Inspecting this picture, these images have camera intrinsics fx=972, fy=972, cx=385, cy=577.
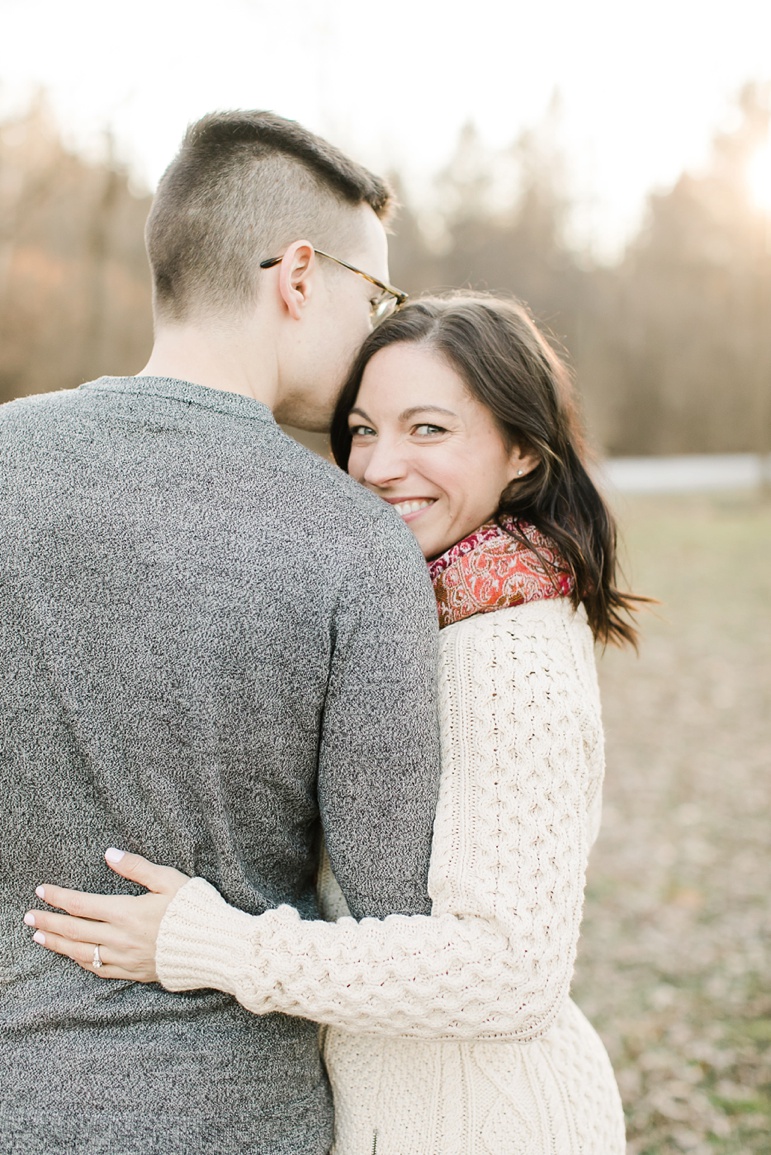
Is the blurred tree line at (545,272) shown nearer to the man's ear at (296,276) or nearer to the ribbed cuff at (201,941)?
the man's ear at (296,276)

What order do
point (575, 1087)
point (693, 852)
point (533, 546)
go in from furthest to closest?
point (693, 852), point (533, 546), point (575, 1087)

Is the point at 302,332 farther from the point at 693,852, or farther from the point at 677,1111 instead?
the point at 693,852

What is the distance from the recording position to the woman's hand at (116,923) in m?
1.47

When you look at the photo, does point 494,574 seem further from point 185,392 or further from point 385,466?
point 185,392

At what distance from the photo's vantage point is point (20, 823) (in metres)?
1.49

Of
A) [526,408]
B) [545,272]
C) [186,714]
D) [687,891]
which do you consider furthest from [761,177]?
[186,714]

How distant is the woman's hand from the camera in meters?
1.47

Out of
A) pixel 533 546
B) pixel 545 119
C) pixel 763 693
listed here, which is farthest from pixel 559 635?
pixel 545 119

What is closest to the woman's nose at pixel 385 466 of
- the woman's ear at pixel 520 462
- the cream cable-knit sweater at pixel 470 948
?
the woman's ear at pixel 520 462

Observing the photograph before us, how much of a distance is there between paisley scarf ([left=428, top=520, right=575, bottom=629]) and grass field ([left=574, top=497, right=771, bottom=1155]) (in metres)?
0.89

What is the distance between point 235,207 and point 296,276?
0.16 meters

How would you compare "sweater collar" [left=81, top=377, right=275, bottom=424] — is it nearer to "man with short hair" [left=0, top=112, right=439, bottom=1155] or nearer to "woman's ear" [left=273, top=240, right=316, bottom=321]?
"man with short hair" [left=0, top=112, right=439, bottom=1155]

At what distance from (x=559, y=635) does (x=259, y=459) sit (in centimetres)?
66

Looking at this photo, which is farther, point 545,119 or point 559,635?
point 545,119
